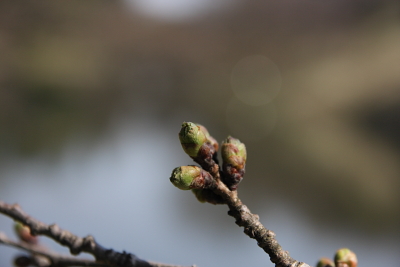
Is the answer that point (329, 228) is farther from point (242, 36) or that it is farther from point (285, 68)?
point (242, 36)

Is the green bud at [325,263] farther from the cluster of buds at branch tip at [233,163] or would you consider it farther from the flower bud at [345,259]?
the cluster of buds at branch tip at [233,163]

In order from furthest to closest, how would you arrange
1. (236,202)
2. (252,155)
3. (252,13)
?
(252,13) < (252,155) < (236,202)

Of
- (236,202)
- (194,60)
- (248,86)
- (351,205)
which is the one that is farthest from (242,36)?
(236,202)

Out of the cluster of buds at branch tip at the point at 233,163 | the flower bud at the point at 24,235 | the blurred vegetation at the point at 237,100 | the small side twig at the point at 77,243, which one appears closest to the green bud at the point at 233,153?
the cluster of buds at branch tip at the point at 233,163

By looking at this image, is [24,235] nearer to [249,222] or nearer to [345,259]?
[249,222]

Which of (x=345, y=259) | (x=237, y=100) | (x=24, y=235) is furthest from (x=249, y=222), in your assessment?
(x=237, y=100)

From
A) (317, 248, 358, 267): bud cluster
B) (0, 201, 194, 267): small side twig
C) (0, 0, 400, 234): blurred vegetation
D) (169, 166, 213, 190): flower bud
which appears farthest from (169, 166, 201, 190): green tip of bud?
(0, 0, 400, 234): blurred vegetation
